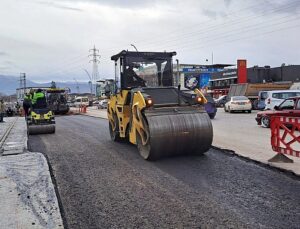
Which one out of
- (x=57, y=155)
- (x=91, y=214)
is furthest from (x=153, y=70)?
(x=91, y=214)

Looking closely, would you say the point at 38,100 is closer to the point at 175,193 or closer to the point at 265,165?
the point at 265,165

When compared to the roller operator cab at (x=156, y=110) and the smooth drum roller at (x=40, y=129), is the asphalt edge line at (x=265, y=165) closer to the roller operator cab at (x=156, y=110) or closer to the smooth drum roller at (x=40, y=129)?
the roller operator cab at (x=156, y=110)

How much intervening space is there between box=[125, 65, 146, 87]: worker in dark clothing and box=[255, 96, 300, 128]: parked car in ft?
20.3

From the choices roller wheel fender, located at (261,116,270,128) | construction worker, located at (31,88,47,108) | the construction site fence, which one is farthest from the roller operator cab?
construction worker, located at (31,88,47,108)

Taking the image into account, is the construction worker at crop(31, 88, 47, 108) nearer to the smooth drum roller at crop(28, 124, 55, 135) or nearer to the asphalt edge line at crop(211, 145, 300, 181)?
the smooth drum roller at crop(28, 124, 55, 135)

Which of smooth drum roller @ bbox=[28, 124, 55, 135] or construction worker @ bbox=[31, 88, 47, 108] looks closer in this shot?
smooth drum roller @ bbox=[28, 124, 55, 135]

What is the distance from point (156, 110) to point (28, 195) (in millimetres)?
3818

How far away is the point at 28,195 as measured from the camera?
627 cm

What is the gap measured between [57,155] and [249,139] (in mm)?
6256

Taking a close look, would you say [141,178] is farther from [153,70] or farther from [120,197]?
[153,70]

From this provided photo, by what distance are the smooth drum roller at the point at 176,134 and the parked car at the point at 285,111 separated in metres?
6.05

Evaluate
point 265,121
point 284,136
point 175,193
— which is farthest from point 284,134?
point 265,121

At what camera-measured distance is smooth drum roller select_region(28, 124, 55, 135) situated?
16828 millimetres

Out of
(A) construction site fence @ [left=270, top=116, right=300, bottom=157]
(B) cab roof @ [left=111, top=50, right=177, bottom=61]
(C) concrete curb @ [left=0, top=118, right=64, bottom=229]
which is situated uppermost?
(B) cab roof @ [left=111, top=50, right=177, bottom=61]
